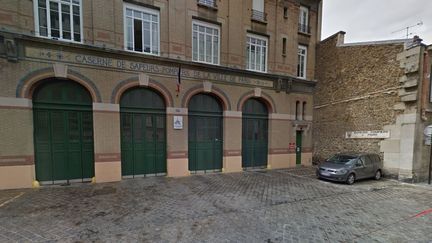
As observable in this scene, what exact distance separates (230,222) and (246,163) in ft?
23.2

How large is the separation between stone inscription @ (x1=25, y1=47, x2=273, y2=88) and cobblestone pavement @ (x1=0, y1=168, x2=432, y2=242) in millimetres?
5138

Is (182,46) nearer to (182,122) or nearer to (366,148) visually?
(182,122)

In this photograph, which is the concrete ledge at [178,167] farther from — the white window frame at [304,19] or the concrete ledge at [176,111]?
the white window frame at [304,19]

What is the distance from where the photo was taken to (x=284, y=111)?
12930 mm

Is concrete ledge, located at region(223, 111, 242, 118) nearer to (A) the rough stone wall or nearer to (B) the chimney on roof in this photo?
(A) the rough stone wall

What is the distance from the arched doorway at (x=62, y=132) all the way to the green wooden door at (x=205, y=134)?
15.4ft

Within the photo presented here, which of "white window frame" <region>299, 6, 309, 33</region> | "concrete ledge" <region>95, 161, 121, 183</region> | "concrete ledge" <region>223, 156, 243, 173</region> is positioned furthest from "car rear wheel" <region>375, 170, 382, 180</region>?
"concrete ledge" <region>95, 161, 121, 183</region>

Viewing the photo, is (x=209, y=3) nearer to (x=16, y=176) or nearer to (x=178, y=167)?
(x=178, y=167)

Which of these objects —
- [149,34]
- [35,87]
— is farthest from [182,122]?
[35,87]

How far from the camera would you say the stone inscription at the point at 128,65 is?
7.75 m

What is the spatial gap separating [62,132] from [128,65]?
156 inches

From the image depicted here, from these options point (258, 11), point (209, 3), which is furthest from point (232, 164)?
point (258, 11)

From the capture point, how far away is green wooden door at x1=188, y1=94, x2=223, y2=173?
1072cm

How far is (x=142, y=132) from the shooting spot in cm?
963
